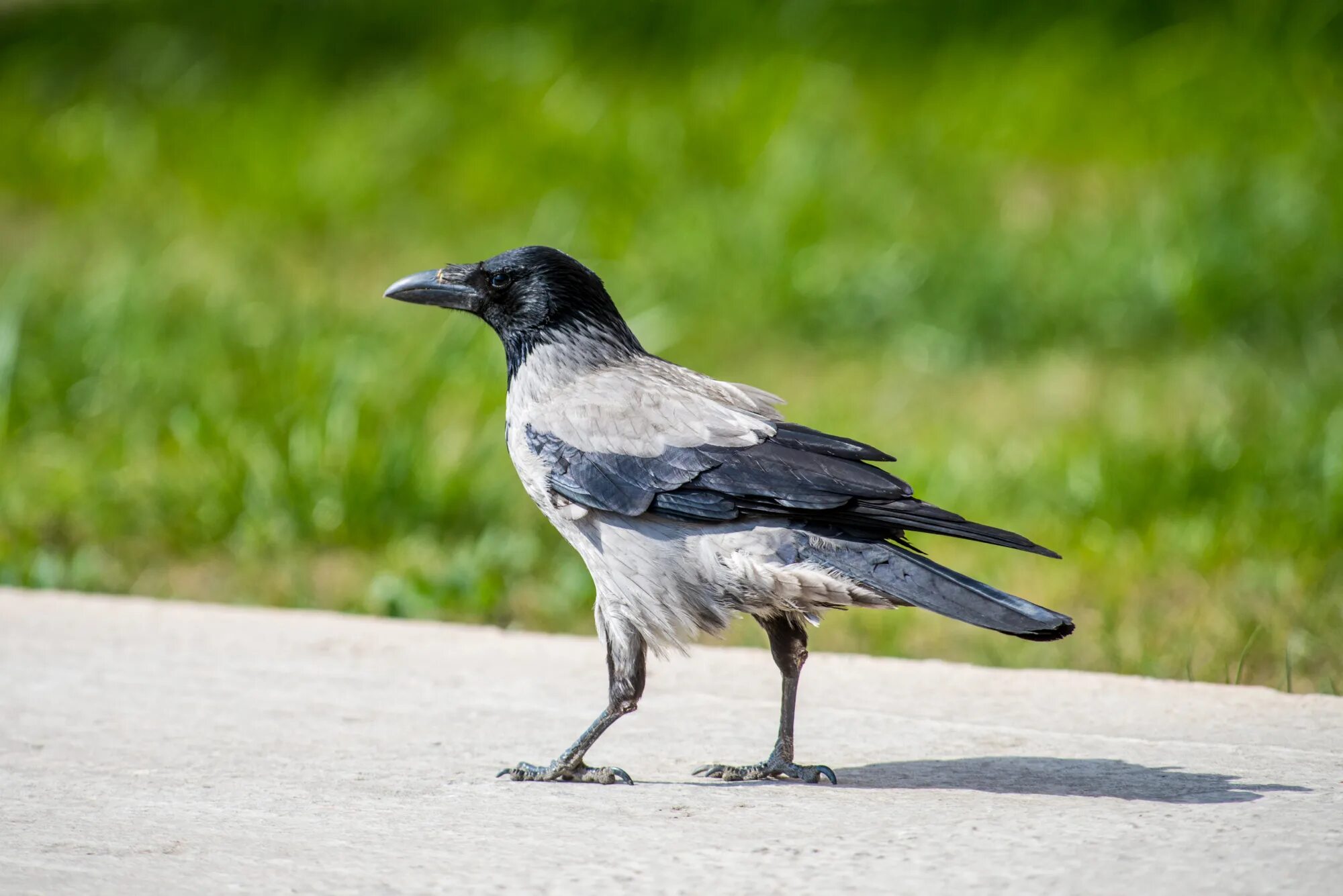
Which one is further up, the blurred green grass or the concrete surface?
the blurred green grass

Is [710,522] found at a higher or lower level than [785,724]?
higher

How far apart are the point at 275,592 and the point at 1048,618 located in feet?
12.1

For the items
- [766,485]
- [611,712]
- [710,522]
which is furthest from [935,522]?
[611,712]

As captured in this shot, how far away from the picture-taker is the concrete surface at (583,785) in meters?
2.68

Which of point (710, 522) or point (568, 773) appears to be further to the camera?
point (568, 773)

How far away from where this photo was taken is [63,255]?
392 inches

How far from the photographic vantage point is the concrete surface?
8.80ft

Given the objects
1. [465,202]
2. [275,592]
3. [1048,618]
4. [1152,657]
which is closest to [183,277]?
[465,202]

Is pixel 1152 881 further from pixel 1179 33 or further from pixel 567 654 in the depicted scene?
pixel 1179 33

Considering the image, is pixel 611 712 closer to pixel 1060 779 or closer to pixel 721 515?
pixel 721 515

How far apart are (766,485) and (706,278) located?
6627mm

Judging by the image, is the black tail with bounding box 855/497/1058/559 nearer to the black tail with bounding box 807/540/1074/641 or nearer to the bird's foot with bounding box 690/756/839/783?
the black tail with bounding box 807/540/1074/641

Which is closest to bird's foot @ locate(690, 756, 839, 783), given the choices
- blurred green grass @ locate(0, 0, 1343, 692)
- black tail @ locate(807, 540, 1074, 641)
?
black tail @ locate(807, 540, 1074, 641)

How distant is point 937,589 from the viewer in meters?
3.13
